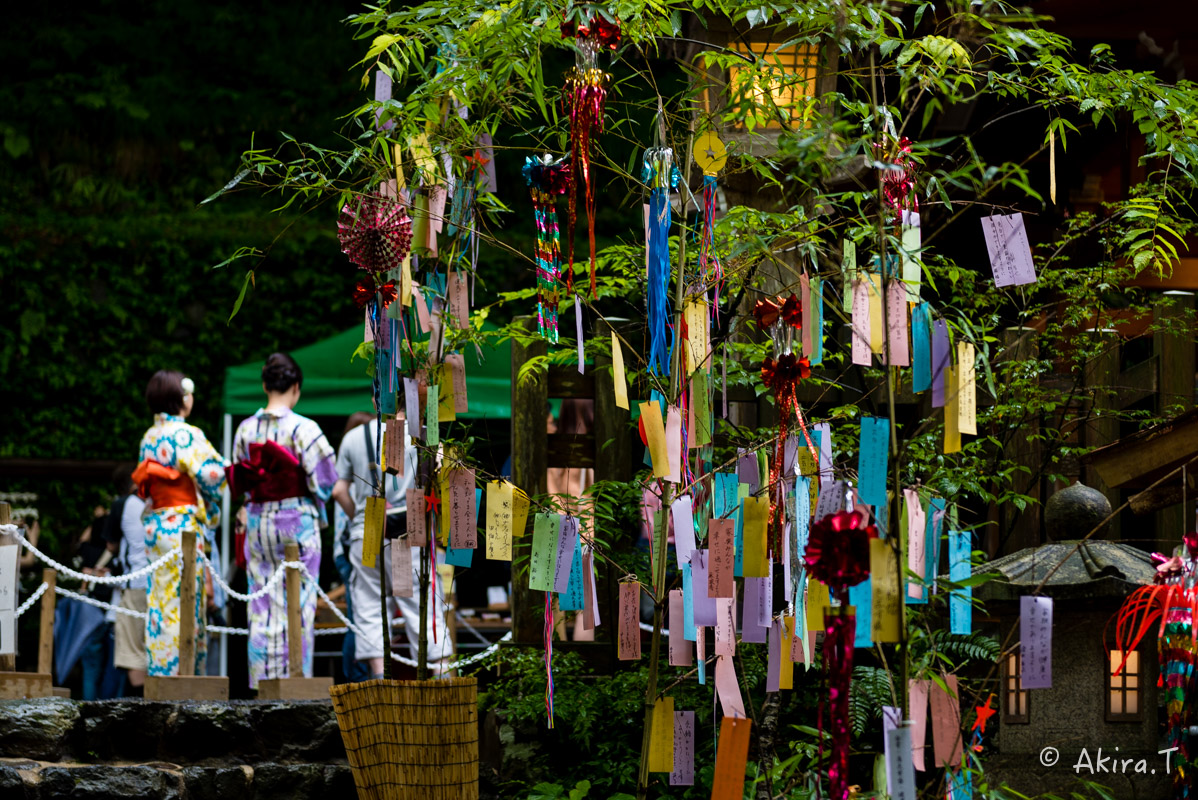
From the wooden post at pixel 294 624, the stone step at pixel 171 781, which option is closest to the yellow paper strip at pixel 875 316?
the stone step at pixel 171 781

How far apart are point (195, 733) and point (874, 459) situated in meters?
3.01

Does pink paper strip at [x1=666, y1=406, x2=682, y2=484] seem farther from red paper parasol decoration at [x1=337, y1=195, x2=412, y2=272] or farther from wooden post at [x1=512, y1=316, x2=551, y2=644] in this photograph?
wooden post at [x1=512, y1=316, x2=551, y2=644]

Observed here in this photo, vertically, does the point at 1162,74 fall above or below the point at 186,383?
above

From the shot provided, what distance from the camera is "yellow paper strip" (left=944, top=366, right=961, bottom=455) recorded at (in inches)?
99.7

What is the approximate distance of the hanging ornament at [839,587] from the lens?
210 centimetres

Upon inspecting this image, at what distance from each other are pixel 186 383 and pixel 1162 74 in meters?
4.65

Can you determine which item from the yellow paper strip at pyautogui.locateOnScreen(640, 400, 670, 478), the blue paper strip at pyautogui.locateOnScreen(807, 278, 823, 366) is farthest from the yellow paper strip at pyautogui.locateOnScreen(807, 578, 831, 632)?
the blue paper strip at pyautogui.locateOnScreen(807, 278, 823, 366)

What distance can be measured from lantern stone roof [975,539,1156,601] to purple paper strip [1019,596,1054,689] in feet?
1.26

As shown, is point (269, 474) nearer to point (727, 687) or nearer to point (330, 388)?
point (330, 388)

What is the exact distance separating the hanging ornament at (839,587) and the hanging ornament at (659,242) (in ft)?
2.57

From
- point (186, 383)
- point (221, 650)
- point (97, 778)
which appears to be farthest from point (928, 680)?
point (221, 650)

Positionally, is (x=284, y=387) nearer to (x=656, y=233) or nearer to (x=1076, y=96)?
(x=656, y=233)

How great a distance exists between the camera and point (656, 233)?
109 inches

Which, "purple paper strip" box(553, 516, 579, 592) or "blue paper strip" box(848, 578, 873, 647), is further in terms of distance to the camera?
"purple paper strip" box(553, 516, 579, 592)
